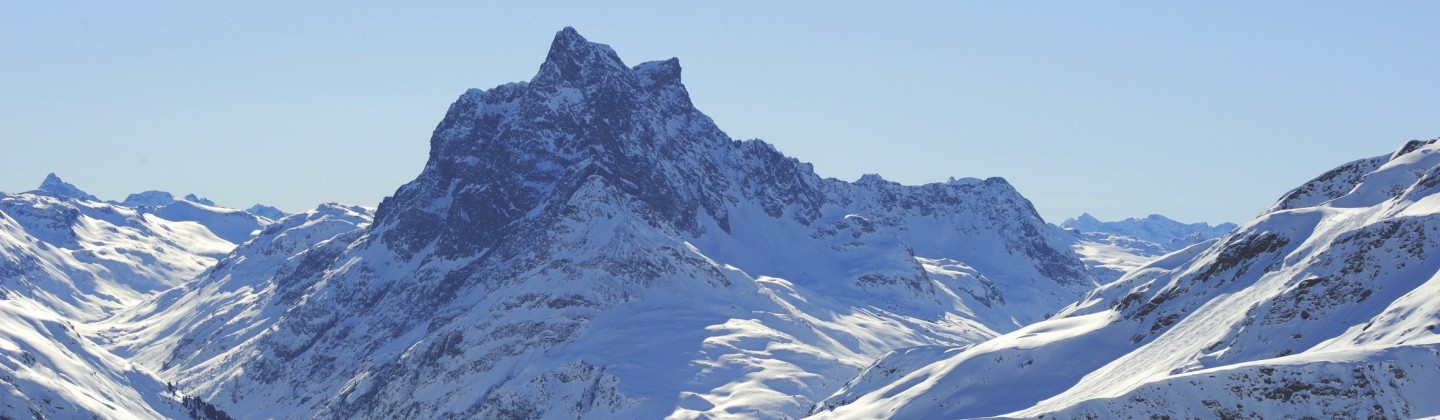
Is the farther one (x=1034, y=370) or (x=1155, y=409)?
(x=1034, y=370)

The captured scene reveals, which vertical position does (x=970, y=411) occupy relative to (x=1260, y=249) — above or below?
below

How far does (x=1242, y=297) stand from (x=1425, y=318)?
37.8 meters

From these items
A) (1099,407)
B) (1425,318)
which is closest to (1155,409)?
(1099,407)

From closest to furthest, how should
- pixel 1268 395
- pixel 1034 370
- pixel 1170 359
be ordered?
1. pixel 1268 395
2. pixel 1170 359
3. pixel 1034 370

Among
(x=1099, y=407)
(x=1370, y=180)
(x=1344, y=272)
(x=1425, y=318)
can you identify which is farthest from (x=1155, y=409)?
(x=1370, y=180)

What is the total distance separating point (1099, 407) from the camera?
471 feet

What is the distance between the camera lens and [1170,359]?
171 metres

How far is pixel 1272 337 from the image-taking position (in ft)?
531

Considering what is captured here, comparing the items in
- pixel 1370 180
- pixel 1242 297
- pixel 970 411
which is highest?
pixel 1370 180

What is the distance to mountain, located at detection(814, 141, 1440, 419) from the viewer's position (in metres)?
134

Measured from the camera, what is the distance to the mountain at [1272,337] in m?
134

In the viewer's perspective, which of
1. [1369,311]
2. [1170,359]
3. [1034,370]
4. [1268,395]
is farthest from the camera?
[1034,370]

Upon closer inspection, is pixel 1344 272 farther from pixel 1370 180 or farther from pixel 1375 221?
pixel 1370 180

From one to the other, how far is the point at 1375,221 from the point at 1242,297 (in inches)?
615
